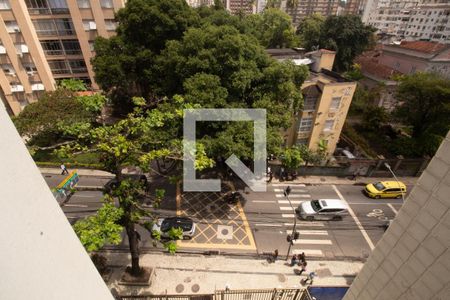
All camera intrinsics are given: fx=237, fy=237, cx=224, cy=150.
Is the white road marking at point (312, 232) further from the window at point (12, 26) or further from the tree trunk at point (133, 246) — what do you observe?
the window at point (12, 26)

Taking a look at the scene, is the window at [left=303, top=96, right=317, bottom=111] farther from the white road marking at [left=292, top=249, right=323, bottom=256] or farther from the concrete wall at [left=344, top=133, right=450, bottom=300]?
the concrete wall at [left=344, top=133, right=450, bottom=300]

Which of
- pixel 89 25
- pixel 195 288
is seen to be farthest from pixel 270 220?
pixel 89 25

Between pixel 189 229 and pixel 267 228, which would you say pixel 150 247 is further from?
pixel 267 228

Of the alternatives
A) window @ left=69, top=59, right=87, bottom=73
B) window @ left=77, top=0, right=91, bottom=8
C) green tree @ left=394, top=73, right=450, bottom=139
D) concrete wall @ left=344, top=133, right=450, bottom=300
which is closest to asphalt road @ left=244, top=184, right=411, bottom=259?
green tree @ left=394, top=73, right=450, bottom=139

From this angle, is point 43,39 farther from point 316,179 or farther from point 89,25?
point 316,179

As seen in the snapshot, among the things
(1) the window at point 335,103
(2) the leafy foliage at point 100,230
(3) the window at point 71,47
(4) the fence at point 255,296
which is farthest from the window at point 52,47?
(1) the window at point 335,103

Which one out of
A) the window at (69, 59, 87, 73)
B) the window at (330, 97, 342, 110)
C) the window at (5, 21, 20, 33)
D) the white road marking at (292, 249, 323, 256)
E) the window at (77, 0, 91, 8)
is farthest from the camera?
the window at (69, 59, 87, 73)

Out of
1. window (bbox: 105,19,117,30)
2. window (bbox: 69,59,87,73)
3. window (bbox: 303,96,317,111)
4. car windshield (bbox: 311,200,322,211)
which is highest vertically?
window (bbox: 105,19,117,30)
